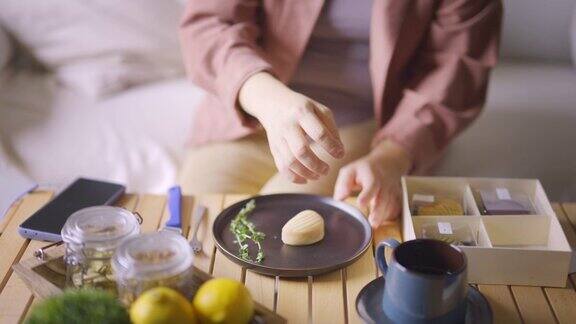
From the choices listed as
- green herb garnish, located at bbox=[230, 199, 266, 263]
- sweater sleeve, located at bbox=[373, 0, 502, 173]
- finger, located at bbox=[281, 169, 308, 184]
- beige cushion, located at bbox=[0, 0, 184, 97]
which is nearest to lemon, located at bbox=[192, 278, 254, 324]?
green herb garnish, located at bbox=[230, 199, 266, 263]

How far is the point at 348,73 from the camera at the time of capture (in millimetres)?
1168

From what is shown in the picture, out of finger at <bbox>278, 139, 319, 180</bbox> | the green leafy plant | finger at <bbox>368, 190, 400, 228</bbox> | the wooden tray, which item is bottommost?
finger at <bbox>368, 190, 400, 228</bbox>

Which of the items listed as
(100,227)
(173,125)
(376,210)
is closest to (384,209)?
(376,210)

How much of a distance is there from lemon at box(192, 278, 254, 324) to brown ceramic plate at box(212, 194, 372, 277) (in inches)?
4.6

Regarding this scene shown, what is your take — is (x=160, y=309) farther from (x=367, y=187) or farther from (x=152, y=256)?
(x=367, y=187)

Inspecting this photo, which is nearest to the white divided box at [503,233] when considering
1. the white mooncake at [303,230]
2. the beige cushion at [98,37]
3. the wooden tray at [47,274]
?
the white mooncake at [303,230]

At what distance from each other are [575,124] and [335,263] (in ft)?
2.62

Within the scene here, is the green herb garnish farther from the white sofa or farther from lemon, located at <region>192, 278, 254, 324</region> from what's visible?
the white sofa

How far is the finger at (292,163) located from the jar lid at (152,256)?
21 centimetres

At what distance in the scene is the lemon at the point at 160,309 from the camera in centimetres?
61

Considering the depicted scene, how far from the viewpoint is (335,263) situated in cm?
80

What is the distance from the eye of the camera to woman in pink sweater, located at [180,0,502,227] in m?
1.05

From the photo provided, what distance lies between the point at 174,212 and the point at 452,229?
36cm

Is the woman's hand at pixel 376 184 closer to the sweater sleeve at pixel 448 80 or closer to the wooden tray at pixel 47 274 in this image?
the sweater sleeve at pixel 448 80
